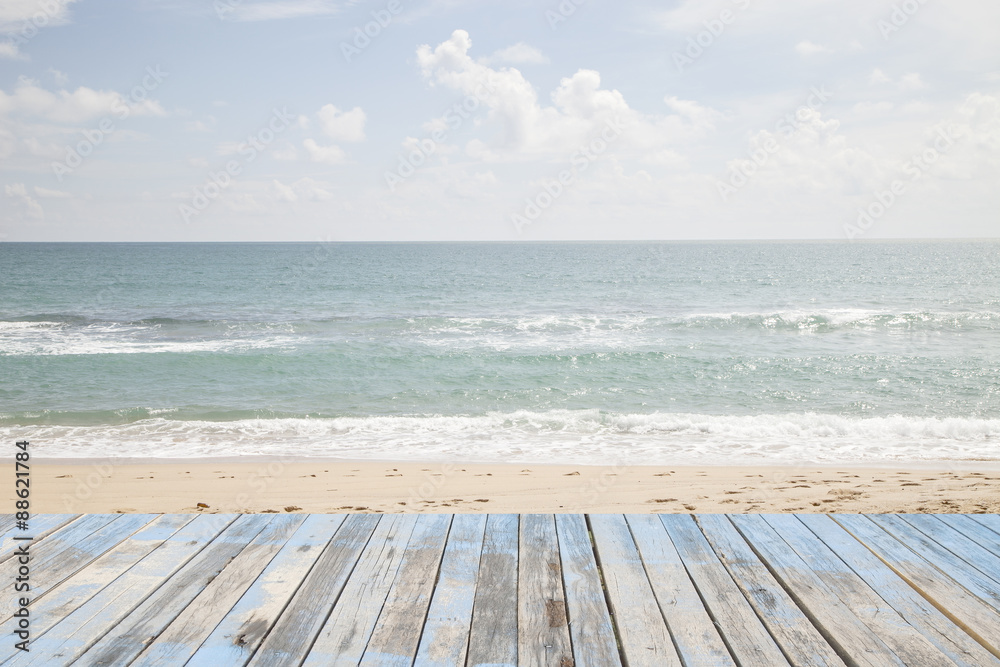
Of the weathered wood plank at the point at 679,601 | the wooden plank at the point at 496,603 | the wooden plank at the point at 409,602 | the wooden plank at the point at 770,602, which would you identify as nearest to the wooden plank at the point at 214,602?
the wooden plank at the point at 409,602

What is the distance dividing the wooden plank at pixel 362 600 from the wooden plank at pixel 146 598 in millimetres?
624

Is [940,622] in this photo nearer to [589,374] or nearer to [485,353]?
[589,374]

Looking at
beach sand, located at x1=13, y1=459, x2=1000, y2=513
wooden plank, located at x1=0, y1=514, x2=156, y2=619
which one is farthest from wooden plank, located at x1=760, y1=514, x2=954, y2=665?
beach sand, located at x1=13, y1=459, x2=1000, y2=513

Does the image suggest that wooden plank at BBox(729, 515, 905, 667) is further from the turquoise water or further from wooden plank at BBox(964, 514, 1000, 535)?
the turquoise water

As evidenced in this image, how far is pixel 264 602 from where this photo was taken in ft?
8.52

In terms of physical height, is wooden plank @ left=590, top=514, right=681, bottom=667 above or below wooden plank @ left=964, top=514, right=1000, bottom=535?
above

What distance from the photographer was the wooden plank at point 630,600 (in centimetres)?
226

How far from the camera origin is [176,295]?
3391 cm

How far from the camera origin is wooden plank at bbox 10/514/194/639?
2500 mm

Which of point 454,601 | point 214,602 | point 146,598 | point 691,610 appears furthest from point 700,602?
point 146,598

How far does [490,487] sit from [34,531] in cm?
502

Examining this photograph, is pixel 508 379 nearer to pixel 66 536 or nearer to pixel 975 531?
pixel 975 531

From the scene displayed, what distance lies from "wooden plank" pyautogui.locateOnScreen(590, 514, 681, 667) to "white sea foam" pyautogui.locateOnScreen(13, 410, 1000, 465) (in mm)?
5743

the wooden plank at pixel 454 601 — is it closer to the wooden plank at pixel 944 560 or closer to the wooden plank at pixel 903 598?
the wooden plank at pixel 903 598
